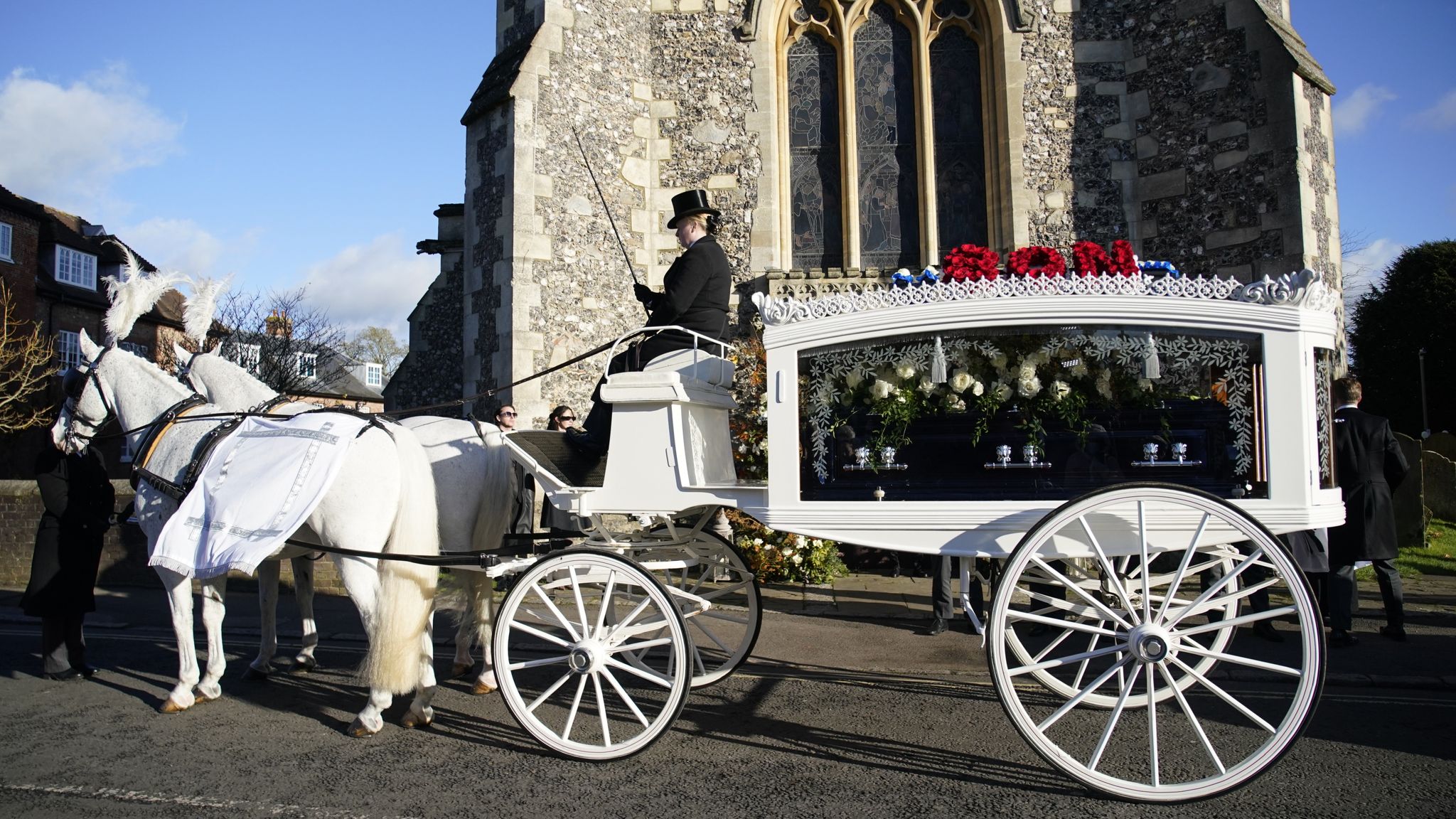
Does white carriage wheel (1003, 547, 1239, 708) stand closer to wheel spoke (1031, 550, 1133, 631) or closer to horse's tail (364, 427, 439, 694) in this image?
wheel spoke (1031, 550, 1133, 631)

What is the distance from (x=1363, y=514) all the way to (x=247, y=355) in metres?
28.3

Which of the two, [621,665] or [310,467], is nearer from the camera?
[621,665]

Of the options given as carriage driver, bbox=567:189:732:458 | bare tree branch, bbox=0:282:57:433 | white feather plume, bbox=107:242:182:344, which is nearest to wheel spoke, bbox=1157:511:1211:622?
carriage driver, bbox=567:189:732:458

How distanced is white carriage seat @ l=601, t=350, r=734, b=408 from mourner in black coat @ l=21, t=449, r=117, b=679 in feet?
12.2

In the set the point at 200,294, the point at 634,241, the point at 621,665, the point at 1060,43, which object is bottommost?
the point at 621,665

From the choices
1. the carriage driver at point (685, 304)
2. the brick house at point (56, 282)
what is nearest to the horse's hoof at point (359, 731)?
the carriage driver at point (685, 304)

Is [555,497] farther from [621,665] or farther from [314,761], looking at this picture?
[314,761]

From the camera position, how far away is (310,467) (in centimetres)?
443

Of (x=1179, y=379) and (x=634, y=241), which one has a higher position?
(x=634, y=241)

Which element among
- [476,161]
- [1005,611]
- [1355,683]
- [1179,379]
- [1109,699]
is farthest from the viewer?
[476,161]

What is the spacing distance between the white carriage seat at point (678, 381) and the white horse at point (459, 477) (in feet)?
3.90

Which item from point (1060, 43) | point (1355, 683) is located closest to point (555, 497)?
point (1355, 683)

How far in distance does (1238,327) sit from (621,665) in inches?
116

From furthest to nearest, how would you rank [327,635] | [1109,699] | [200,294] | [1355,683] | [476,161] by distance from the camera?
[476,161]
[327,635]
[1355,683]
[200,294]
[1109,699]
